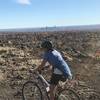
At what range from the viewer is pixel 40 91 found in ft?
32.7

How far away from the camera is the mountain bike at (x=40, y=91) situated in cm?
913

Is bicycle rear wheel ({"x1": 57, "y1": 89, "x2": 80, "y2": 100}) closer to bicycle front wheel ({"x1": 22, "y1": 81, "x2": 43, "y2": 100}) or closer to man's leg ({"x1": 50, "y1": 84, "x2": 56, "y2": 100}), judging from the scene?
man's leg ({"x1": 50, "y1": 84, "x2": 56, "y2": 100})

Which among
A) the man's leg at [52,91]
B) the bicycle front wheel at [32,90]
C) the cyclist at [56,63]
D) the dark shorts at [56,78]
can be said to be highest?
the cyclist at [56,63]

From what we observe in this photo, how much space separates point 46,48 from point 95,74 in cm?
875

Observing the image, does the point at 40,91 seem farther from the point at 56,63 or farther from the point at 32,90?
the point at 56,63

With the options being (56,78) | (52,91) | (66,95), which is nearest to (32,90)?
(52,91)

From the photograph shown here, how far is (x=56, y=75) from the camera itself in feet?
29.4

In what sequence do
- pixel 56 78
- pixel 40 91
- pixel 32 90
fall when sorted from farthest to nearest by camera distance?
pixel 32 90 → pixel 40 91 → pixel 56 78

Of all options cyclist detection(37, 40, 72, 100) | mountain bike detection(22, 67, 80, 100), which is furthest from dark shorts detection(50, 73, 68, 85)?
mountain bike detection(22, 67, 80, 100)

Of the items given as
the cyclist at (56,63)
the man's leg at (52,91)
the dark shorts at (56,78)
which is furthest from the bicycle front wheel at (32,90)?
the cyclist at (56,63)

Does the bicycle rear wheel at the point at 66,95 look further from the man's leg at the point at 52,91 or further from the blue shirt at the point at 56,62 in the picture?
the blue shirt at the point at 56,62

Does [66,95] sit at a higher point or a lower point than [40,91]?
higher

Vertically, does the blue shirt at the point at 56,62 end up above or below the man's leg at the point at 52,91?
above

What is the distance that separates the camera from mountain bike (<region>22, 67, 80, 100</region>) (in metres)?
9.13
